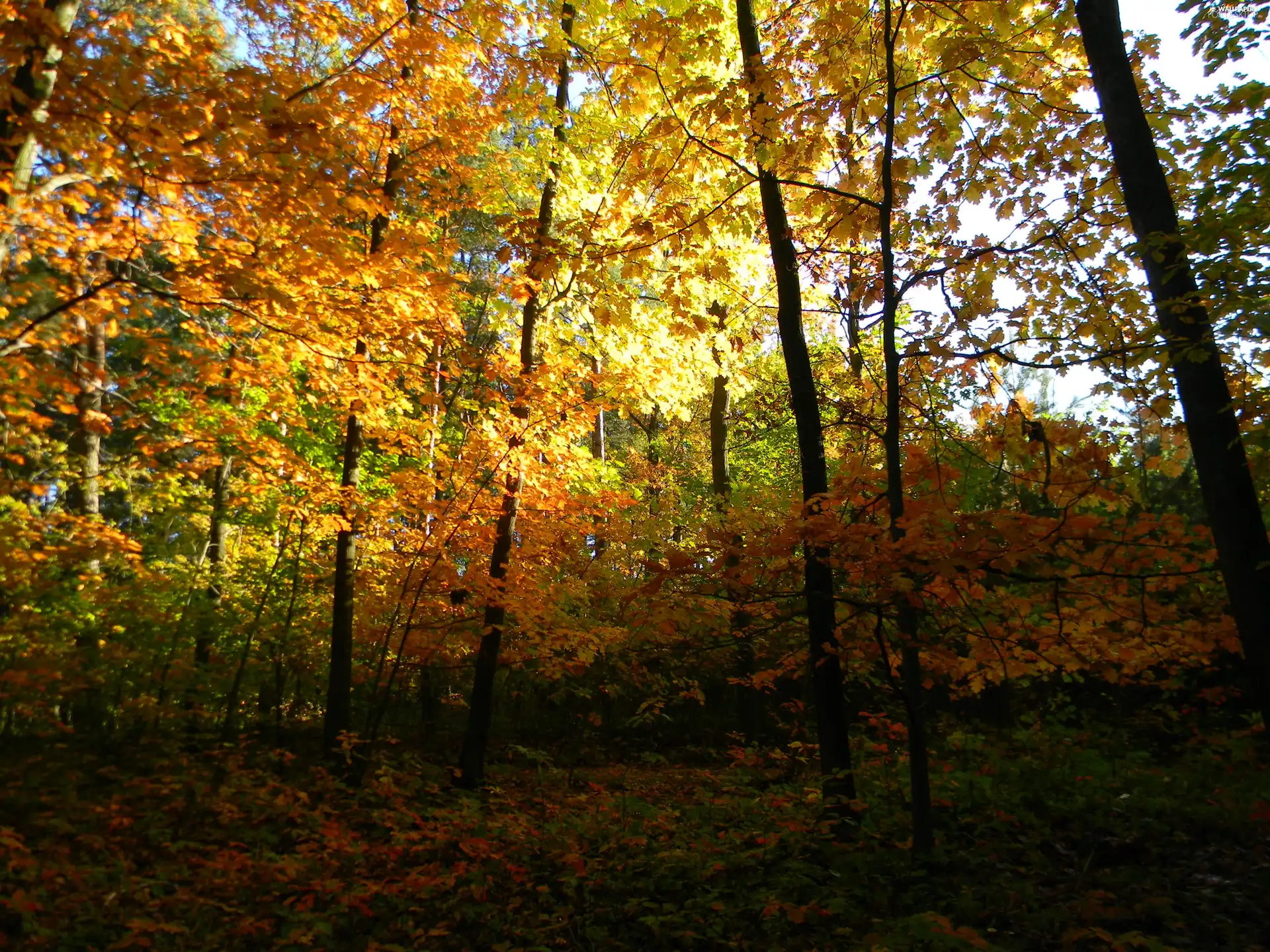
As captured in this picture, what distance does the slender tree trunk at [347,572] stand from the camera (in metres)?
8.94

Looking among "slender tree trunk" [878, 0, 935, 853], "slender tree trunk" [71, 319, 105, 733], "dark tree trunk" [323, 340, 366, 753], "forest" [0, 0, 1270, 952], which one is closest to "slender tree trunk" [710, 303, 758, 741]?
"forest" [0, 0, 1270, 952]

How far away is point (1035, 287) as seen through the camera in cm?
553

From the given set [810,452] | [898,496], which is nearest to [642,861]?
[898,496]

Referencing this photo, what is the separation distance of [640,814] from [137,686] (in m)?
6.27

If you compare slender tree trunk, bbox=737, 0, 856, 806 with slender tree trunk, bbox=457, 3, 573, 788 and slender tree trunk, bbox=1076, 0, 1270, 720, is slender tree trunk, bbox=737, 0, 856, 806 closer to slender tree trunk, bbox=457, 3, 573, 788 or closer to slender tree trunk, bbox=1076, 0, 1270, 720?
slender tree trunk, bbox=1076, 0, 1270, 720

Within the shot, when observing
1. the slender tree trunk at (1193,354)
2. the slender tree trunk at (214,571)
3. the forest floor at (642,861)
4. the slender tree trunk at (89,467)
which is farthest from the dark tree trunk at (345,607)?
the slender tree trunk at (1193,354)

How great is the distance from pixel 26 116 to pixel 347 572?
618 centimetres

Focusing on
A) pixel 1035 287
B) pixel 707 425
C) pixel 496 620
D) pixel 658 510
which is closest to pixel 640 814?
pixel 496 620

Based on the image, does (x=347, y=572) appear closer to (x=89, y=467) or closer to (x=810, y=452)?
(x=89, y=467)

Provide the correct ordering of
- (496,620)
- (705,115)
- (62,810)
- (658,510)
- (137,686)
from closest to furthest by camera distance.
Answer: (705,115) < (62,810) < (137,686) < (496,620) < (658,510)

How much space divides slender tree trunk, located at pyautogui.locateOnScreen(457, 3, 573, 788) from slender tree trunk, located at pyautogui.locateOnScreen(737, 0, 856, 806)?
3.62 m

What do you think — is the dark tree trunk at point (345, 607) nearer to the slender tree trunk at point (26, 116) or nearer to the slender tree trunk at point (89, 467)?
the slender tree trunk at point (89, 467)

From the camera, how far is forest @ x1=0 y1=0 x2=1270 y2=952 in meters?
4.09

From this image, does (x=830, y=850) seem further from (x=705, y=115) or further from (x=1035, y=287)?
(x=705, y=115)
